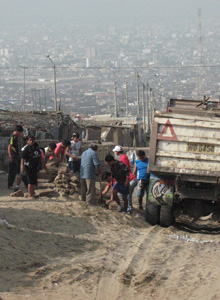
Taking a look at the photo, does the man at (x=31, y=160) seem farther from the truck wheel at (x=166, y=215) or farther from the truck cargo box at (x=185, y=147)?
the truck wheel at (x=166, y=215)

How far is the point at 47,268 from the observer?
865 centimetres

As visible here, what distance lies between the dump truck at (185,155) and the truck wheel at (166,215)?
0.25 metres

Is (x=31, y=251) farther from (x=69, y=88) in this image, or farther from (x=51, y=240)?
(x=69, y=88)

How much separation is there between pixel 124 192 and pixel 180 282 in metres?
4.98

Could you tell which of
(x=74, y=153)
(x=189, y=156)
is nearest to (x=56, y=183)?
(x=74, y=153)

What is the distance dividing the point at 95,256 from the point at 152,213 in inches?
138

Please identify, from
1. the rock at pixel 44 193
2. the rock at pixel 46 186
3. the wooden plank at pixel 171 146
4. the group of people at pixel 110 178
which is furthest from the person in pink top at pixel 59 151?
the wooden plank at pixel 171 146

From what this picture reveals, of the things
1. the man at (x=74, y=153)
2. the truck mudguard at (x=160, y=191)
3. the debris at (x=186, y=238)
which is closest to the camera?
the debris at (x=186, y=238)

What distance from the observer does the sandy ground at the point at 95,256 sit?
798 centimetres

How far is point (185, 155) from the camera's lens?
480 inches

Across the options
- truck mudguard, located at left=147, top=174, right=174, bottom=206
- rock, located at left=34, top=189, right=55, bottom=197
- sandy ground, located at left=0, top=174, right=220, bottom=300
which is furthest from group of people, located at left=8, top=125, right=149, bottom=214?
truck mudguard, located at left=147, top=174, right=174, bottom=206

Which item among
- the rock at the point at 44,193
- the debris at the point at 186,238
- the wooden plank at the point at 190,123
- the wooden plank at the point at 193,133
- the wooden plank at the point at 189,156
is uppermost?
the wooden plank at the point at 190,123

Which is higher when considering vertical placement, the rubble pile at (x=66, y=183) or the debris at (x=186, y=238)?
the rubble pile at (x=66, y=183)

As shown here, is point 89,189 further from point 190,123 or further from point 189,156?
point 190,123
